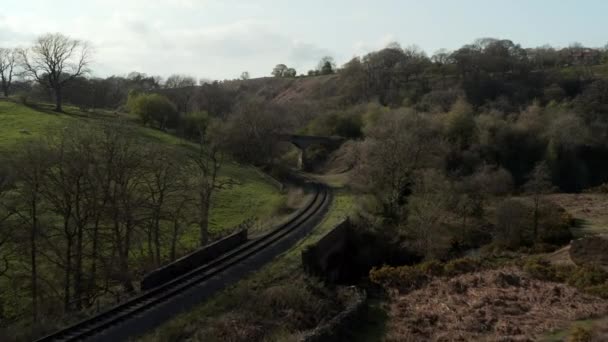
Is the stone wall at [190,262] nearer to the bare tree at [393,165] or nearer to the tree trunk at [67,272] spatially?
the tree trunk at [67,272]

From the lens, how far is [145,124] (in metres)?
74.9

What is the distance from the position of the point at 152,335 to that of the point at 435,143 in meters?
→ 29.2

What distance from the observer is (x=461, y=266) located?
24.8 meters

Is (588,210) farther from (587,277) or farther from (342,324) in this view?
(342,324)

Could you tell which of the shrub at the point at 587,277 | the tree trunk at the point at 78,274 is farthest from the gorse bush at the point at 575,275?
the tree trunk at the point at 78,274

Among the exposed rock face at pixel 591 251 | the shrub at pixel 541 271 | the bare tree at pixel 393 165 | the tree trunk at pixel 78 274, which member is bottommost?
the tree trunk at pixel 78 274

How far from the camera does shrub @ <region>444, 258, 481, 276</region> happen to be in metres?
24.2

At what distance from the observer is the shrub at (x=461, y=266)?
24234mm

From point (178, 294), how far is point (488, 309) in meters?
11.0

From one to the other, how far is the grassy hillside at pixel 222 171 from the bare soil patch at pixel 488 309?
18.8 meters

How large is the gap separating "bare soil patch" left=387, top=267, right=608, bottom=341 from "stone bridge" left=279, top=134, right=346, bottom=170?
149 ft

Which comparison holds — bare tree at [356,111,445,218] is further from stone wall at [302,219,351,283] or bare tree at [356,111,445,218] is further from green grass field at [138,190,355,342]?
green grass field at [138,190,355,342]

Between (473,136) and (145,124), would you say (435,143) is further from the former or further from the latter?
(145,124)

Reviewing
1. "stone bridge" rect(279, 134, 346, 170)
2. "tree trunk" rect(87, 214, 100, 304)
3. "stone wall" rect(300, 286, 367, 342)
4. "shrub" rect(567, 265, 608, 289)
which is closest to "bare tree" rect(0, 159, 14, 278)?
"tree trunk" rect(87, 214, 100, 304)
